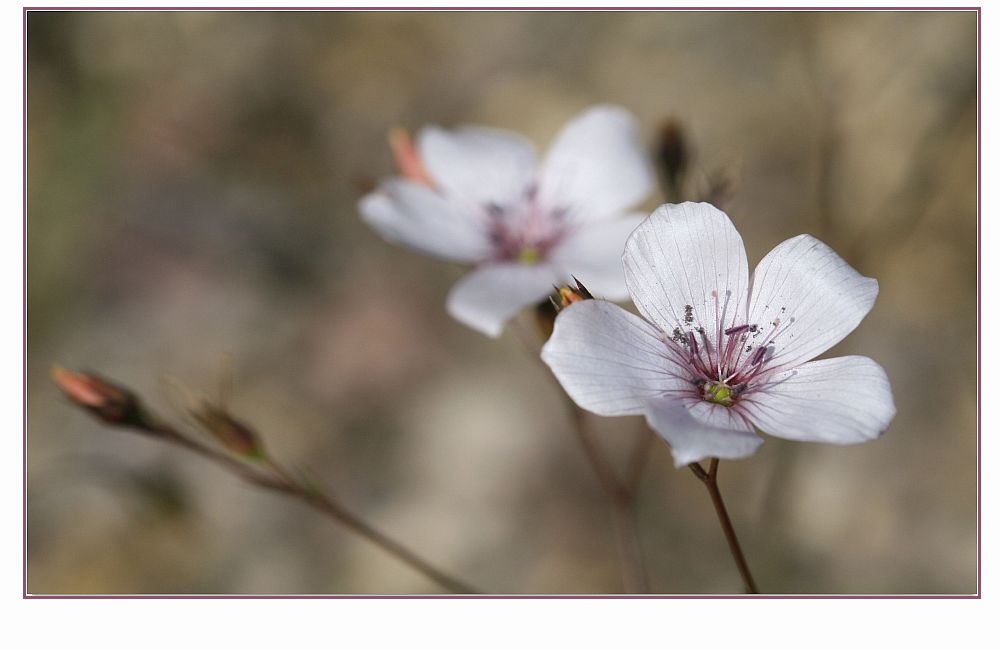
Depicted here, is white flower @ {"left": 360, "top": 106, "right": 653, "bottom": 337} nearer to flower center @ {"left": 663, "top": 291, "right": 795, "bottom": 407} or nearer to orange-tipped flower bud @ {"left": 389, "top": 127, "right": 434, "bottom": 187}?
orange-tipped flower bud @ {"left": 389, "top": 127, "right": 434, "bottom": 187}

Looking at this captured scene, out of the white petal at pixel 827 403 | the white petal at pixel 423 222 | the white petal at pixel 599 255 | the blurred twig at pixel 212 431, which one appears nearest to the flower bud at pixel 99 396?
the blurred twig at pixel 212 431

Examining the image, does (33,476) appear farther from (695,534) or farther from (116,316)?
(695,534)

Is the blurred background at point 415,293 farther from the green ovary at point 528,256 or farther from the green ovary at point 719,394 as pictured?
the green ovary at point 719,394

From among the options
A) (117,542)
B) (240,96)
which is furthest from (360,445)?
(240,96)

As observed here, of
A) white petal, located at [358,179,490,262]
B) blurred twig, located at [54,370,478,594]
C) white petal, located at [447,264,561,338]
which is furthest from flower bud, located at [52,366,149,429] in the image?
white petal, located at [447,264,561,338]

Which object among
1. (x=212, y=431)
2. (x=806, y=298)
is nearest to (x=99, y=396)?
(x=212, y=431)

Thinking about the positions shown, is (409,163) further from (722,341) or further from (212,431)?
(722,341)
